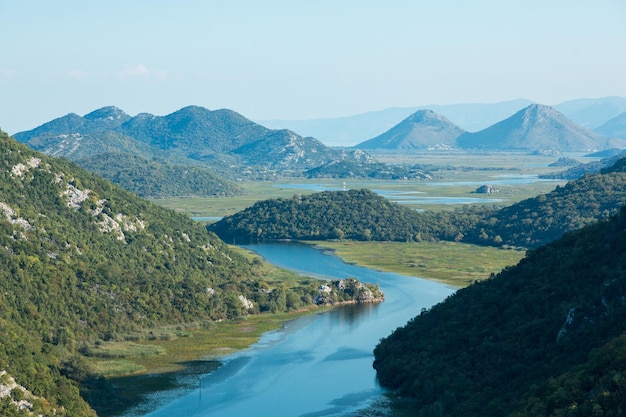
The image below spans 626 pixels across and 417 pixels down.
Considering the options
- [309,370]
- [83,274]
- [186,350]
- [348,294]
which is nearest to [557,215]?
[348,294]

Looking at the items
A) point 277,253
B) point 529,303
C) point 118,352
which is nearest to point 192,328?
point 118,352

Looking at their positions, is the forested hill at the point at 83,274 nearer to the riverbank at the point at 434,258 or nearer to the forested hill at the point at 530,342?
the riverbank at the point at 434,258

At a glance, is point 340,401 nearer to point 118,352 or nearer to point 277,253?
point 118,352

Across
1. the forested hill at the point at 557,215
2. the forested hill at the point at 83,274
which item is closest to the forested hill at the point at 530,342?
the forested hill at the point at 83,274

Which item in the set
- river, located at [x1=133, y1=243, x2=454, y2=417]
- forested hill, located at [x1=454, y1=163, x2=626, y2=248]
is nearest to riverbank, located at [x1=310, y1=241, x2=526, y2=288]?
forested hill, located at [x1=454, y1=163, x2=626, y2=248]

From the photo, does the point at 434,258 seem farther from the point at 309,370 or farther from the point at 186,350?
the point at 309,370

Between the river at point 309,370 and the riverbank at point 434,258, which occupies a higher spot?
the riverbank at point 434,258
